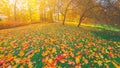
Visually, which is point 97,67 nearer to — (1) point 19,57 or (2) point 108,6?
(1) point 19,57

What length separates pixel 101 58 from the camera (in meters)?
4.57

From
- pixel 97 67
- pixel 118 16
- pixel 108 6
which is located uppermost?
pixel 108 6

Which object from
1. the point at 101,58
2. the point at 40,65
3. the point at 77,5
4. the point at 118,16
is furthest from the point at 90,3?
the point at 40,65

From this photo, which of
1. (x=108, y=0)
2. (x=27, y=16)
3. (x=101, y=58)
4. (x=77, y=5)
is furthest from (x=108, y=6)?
(x=27, y=16)

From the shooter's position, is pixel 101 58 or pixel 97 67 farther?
pixel 101 58

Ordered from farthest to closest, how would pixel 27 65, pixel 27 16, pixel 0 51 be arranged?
pixel 27 16 < pixel 0 51 < pixel 27 65

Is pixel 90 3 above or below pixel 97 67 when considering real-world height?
above

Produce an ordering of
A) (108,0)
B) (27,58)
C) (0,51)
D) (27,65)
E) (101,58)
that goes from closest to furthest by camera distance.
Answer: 1. (27,65)
2. (27,58)
3. (101,58)
4. (0,51)
5. (108,0)

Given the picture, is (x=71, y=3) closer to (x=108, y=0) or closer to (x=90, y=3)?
(x=90, y=3)

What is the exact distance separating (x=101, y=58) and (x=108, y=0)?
10.8 meters

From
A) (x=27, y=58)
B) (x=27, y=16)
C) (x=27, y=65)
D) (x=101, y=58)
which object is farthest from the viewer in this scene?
(x=27, y=16)

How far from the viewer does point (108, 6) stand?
14367 millimetres

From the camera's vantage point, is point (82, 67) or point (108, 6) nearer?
point (82, 67)

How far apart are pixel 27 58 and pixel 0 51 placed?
148 centimetres
